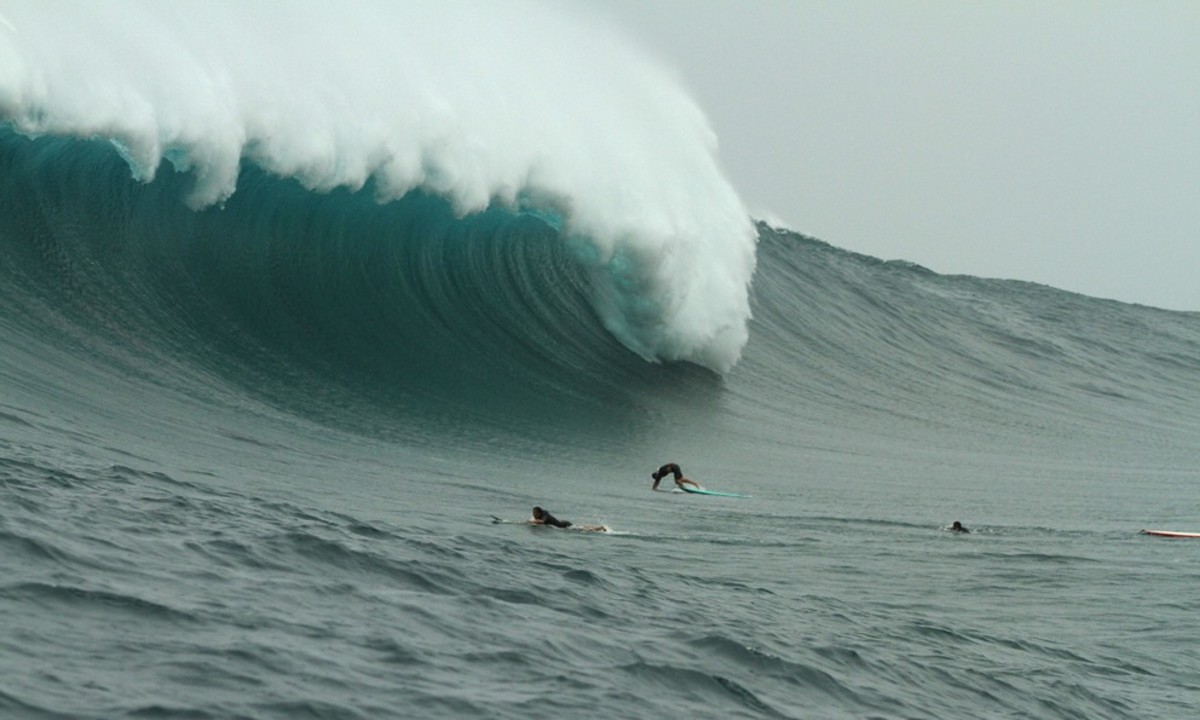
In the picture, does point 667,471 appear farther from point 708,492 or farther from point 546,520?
point 546,520

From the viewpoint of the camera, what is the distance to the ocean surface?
6.34 metres

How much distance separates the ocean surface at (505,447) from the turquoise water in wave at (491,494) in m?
0.05

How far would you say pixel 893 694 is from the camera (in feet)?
23.1

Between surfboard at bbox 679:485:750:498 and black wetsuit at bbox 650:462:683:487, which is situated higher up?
black wetsuit at bbox 650:462:683:487

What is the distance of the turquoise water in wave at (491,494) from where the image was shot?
241 inches

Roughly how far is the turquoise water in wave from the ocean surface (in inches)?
1.8

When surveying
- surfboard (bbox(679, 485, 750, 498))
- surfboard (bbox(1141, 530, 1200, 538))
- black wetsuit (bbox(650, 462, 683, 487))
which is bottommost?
surfboard (bbox(679, 485, 750, 498))

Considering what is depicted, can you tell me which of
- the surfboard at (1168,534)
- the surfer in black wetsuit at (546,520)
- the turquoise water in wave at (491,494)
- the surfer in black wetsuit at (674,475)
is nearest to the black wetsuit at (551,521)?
the surfer in black wetsuit at (546,520)

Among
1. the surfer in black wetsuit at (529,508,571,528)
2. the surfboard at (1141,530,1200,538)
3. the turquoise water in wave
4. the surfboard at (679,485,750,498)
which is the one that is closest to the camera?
the turquoise water in wave

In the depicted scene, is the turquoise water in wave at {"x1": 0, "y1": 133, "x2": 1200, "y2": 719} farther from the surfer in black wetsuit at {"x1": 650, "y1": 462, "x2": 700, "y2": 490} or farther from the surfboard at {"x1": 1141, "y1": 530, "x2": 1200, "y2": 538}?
the surfboard at {"x1": 1141, "y1": 530, "x2": 1200, "y2": 538}

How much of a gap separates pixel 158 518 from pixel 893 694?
388 cm

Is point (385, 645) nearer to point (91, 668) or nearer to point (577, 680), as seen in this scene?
point (577, 680)

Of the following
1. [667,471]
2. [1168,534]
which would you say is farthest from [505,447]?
[1168,534]

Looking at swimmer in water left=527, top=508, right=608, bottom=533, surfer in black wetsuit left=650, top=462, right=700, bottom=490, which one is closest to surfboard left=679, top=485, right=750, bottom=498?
surfer in black wetsuit left=650, top=462, right=700, bottom=490
